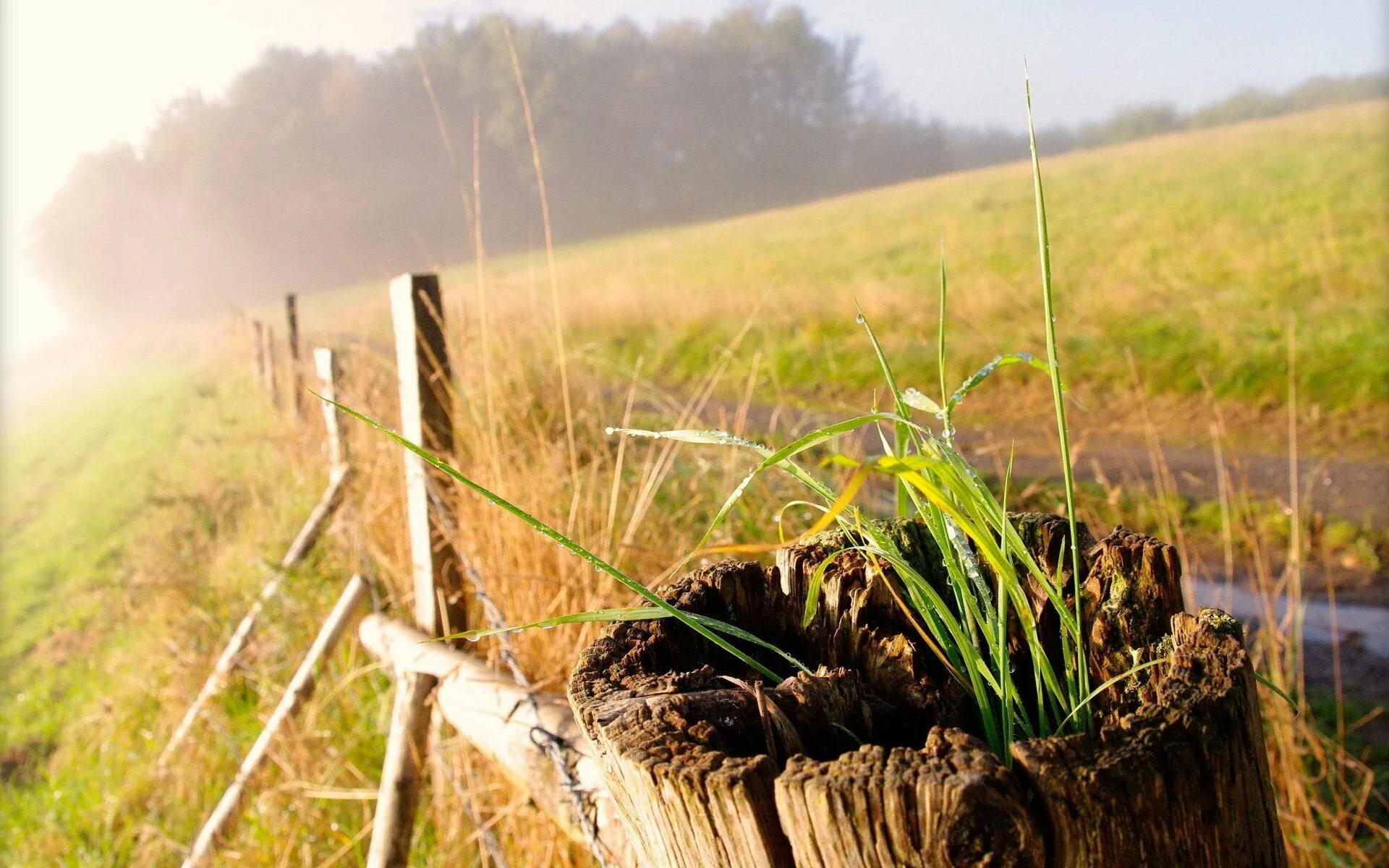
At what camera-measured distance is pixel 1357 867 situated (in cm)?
240

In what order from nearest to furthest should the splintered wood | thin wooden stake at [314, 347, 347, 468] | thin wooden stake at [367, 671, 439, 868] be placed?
the splintered wood → thin wooden stake at [367, 671, 439, 868] → thin wooden stake at [314, 347, 347, 468]

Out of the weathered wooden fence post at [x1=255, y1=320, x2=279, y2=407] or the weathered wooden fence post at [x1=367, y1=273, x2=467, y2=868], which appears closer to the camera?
the weathered wooden fence post at [x1=367, y1=273, x2=467, y2=868]

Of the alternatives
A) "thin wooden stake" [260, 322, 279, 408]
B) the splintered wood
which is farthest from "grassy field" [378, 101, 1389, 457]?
the splintered wood

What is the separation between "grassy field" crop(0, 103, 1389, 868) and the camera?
279cm

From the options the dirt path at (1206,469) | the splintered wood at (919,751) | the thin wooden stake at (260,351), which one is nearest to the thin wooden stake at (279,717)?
the dirt path at (1206,469)

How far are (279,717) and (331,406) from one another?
1076 mm

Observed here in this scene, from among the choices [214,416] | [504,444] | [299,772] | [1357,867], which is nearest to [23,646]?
[214,416]

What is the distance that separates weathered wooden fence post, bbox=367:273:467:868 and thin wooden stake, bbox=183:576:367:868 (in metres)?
0.88

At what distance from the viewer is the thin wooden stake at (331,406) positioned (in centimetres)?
361

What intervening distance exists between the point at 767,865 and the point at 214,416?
36.7 feet

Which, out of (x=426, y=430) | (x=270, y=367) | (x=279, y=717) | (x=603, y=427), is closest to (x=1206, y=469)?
(x=603, y=427)

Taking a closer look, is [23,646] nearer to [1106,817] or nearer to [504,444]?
[504,444]

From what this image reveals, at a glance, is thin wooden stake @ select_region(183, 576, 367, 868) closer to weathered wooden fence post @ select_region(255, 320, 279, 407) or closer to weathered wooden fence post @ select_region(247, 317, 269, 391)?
weathered wooden fence post @ select_region(255, 320, 279, 407)

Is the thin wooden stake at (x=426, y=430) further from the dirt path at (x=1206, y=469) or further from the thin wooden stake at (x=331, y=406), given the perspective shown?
the dirt path at (x=1206, y=469)
